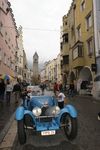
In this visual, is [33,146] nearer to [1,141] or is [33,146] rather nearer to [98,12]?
[1,141]

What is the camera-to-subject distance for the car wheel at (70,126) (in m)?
7.84

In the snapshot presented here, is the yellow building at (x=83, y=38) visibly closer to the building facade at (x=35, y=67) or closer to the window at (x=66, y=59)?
the window at (x=66, y=59)

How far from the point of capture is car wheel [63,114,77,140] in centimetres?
784

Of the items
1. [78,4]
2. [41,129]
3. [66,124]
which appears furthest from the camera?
[78,4]

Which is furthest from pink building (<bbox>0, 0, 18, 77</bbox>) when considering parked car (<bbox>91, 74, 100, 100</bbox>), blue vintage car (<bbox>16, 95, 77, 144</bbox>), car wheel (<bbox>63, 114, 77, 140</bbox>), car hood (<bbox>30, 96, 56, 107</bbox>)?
car wheel (<bbox>63, 114, 77, 140</bbox>)

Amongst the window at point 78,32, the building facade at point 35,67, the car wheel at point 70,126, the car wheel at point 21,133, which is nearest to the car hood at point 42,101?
the car wheel at point 70,126

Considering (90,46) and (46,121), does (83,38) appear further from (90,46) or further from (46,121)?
(46,121)

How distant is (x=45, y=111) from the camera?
8445 mm

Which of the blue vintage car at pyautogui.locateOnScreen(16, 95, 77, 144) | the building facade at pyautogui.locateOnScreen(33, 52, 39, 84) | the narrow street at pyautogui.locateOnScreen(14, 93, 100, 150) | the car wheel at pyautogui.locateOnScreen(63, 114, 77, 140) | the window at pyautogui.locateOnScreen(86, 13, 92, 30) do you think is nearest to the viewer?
the narrow street at pyautogui.locateOnScreen(14, 93, 100, 150)

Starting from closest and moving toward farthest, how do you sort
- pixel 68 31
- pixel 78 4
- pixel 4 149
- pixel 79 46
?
pixel 4 149 → pixel 79 46 → pixel 78 4 → pixel 68 31

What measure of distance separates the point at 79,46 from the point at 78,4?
6793mm

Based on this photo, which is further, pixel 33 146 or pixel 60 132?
pixel 60 132

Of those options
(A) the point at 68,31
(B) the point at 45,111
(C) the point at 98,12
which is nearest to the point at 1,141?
(B) the point at 45,111

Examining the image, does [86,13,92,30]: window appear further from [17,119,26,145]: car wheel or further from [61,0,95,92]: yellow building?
[17,119,26,145]: car wheel
